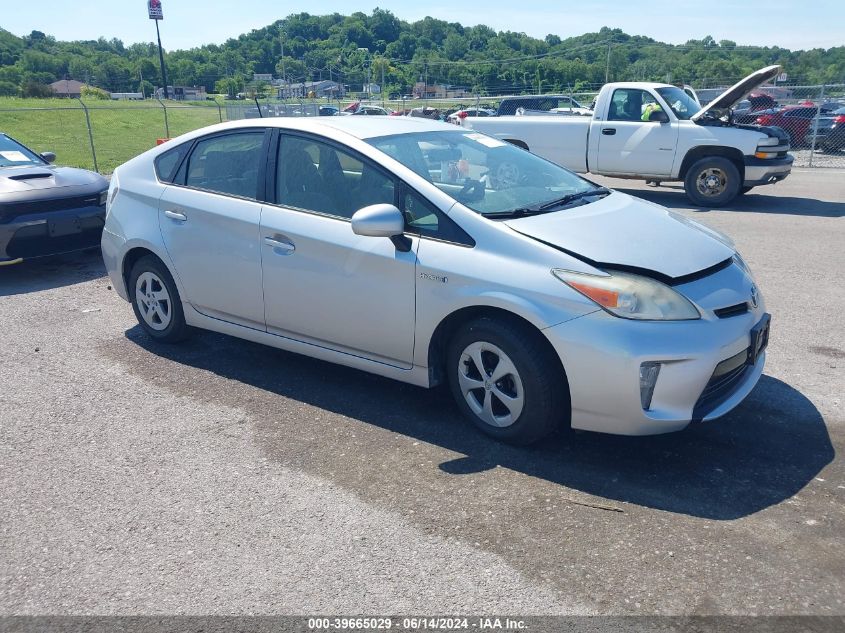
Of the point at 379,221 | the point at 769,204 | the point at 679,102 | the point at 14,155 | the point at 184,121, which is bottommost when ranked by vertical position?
the point at 184,121

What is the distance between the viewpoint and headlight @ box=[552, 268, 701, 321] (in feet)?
11.7

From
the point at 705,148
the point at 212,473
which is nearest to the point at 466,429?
the point at 212,473

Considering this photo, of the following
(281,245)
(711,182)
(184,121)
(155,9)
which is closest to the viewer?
(281,245)

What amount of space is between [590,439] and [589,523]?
86cm

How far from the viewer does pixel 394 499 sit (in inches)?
140

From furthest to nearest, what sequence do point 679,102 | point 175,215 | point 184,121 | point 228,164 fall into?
1. point 184,121
2. point 679,102
3. point 175,215
4. point 228,164

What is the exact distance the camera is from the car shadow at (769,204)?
38.4 feet

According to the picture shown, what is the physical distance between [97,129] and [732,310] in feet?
121

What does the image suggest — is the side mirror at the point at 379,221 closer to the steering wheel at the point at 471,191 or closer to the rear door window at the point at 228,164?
the steering wheel at the point at 471,191

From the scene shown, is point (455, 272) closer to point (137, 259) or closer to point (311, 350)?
point (311, 350)

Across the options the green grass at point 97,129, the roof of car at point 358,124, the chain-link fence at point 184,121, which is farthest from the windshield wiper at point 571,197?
the green grass at point 97,129

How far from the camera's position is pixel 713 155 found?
12023 mm

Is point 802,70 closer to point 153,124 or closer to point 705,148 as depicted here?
point 153,124

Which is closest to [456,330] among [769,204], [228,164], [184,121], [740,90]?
[228,164]
